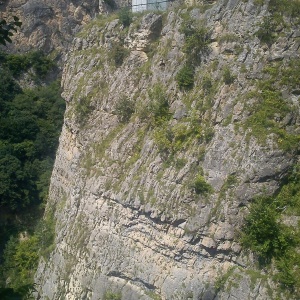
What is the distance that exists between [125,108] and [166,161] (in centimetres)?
365

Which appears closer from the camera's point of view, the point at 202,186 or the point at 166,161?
the point at 202,186

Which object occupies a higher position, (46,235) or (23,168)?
(23,168)

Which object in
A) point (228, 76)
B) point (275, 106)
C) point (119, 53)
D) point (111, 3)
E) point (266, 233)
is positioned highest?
point (111, 3)

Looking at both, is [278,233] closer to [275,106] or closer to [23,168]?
[275,106]

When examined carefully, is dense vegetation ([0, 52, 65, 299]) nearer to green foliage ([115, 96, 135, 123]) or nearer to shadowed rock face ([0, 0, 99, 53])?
shadowed rock face ([0, 0, 99, 53])

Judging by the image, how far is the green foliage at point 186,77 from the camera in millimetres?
14466

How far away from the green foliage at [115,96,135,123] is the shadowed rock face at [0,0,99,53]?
596 inches

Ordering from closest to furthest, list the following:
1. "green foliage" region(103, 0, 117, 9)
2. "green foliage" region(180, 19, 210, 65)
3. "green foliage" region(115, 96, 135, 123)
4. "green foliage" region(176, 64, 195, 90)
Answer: "green foliage" region(180, 19, 210, 65) < "green foliage" region(176, 64, 195, 90) < "green foliage" region(115, 96, 135, 123) < "green foliage" region(103, 0, 117, 9)

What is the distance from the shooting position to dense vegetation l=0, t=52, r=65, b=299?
67.0 feet

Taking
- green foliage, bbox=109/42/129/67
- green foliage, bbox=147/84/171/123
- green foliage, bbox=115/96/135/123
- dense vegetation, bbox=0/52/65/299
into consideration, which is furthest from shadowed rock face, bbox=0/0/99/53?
green foliage, bbox=147/84/171/123

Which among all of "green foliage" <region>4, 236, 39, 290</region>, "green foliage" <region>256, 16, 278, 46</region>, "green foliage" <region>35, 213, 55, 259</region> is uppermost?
"green foliage" <region>256, 16, 278, 46</region>

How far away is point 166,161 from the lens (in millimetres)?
13969

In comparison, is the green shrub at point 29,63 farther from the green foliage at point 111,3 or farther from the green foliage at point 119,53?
the green foliage at point 119,53

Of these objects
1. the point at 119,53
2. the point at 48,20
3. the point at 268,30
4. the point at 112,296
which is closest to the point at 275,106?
the point at 268,30
